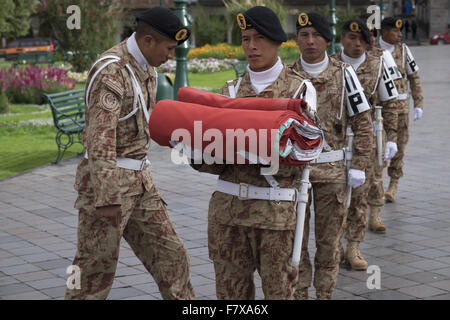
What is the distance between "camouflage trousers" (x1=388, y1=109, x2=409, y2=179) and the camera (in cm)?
880

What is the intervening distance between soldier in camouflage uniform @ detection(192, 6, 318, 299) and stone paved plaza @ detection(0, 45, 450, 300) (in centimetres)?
170

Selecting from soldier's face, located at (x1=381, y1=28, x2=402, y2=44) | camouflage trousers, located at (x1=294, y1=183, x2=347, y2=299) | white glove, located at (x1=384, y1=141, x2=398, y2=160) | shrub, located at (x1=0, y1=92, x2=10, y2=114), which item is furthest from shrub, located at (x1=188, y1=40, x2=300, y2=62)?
camouflage trousers, located at (x1=294, y1=183, x2=347, y2=299)

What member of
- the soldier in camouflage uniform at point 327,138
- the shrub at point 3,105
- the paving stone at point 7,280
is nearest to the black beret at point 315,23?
the soldier in camouflage uniform at point 327,138

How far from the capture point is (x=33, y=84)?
2112 cm

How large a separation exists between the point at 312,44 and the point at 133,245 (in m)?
1.86

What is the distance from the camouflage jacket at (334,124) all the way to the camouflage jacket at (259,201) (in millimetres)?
1165

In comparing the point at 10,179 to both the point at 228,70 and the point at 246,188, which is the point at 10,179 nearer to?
the point at 246,188

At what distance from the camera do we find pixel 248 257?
423 centimetres

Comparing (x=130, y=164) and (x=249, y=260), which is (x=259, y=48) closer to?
(x=130, y=164)

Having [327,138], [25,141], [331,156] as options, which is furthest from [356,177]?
[25,141]

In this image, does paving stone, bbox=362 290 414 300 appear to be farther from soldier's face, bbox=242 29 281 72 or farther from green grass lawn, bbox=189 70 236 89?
green grass lawn, bbox=189 70 236 89

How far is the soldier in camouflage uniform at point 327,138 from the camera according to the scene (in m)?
5.39

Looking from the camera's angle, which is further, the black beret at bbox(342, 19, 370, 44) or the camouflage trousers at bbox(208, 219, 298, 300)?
the black beret at bbox(342, 19, 370, 44)

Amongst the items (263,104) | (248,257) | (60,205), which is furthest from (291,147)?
(60,205)
